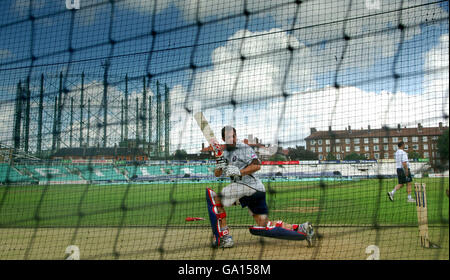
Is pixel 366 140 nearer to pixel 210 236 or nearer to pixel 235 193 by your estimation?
pixel 210 236

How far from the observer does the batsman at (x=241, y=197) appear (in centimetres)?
393

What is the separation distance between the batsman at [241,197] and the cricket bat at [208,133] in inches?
9.7

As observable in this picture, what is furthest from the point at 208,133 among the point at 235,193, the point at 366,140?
the point at 366,140

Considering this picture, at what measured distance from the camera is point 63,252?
4.01m

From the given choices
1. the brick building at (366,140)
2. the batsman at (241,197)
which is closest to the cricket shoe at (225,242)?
the batsman at (241,197)

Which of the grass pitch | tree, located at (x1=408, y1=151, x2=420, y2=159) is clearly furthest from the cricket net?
tree, located at (x1=408, y1=151, x2=420, y2=159)

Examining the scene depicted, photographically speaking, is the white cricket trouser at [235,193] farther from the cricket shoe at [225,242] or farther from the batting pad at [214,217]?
the cricket shoe at [225,242]

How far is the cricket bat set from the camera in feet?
14.8

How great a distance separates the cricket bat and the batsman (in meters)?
0.25

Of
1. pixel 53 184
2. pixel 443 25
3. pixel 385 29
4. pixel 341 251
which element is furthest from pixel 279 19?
pixel 53 184

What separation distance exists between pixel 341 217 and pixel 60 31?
6.45 m

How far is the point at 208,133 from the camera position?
4.74 m

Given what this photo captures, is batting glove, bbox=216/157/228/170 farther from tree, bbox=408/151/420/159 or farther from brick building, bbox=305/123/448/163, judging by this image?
tree, bbox=408/151/420/159
